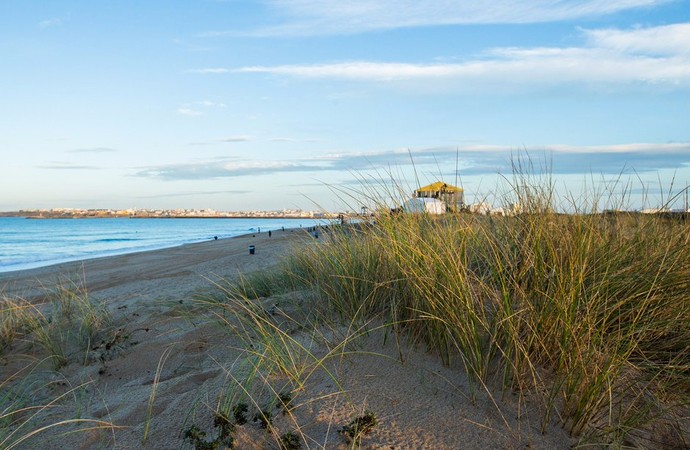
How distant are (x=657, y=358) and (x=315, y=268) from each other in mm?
2527

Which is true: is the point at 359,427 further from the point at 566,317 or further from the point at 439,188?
the point at 439,188

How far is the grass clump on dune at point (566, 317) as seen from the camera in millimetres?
2098

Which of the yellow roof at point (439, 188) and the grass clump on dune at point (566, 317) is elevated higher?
the yellow roof at point (439, 188)

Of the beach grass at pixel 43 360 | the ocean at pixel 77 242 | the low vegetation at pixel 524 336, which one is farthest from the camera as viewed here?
the ocean at pixel 77 242

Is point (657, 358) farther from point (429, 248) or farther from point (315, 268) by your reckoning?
point (315, 268)

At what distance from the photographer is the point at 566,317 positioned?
220cm

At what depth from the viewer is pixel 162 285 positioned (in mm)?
8055

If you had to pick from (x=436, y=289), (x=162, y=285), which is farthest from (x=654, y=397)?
(x=162, y=285)

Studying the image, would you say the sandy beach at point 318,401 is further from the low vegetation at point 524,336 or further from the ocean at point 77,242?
the ocean at point 77,242

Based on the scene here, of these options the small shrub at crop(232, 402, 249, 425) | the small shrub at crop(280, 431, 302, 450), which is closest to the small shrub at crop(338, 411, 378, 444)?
the small shrub at crop(280, 431, 302, 450)

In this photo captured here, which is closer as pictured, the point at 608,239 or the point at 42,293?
the point at 608,239

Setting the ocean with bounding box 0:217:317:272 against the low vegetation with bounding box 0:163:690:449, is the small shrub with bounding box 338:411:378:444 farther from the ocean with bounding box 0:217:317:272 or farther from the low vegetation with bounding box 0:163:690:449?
the ocean with bounding box 0:217:317:272

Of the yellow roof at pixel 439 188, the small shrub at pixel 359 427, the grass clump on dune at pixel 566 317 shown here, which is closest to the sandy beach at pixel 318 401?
the small shrub at pixel 359 427

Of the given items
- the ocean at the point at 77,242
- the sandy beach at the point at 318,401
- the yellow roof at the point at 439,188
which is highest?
the yellow roof at the point at 439,188
